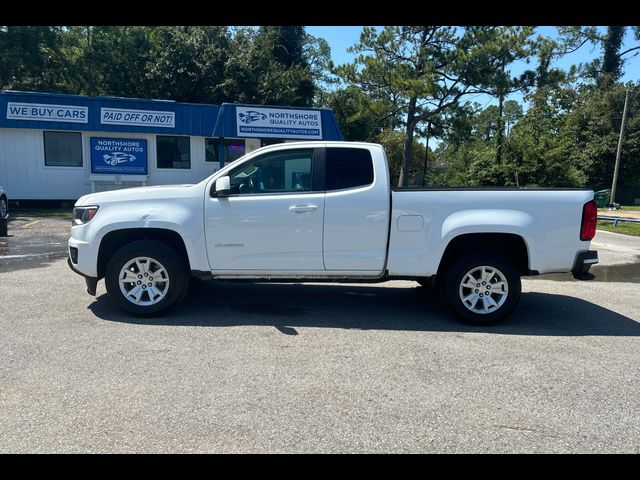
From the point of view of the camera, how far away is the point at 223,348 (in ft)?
14.7

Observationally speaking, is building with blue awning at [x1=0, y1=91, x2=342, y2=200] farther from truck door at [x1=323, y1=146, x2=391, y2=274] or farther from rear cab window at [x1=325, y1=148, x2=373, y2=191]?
truck door at [x1=323, y1=146, x2=391, y2=274]

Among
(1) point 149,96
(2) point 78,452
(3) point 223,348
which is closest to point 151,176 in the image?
(1) point 149,96

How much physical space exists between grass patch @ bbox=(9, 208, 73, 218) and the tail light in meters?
15.7

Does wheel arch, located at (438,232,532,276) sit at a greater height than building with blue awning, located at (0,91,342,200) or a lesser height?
lesser

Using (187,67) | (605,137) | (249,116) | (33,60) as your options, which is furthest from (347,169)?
(605,137)

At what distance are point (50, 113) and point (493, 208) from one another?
17625 mm

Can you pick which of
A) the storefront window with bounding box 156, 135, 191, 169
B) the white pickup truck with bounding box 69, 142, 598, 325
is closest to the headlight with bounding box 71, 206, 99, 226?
the white pickup truck with bounding box 69, 142, 598, 325

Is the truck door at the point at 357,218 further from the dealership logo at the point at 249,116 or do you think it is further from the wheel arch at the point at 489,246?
the dealership logo at the point at 249,116

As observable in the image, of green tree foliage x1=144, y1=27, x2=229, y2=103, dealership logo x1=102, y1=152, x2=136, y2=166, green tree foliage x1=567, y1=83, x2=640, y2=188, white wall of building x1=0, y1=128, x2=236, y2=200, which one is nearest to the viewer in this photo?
white wall of building x1=0, y1=128, x2=236, y2=200

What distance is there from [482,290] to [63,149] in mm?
18081

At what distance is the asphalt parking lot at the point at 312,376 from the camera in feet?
9.90

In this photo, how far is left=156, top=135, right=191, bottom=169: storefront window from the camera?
1909cm

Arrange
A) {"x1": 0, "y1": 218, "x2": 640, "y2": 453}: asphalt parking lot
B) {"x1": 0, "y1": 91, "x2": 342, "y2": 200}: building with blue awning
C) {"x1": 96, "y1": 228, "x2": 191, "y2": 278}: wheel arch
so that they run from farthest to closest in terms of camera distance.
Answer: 1. {"x1": 0, "y1": 91, "x2": 342, "y2": 200}: building with blue awning
2. {"x1": 96, "y1": 228, "x2": 191, "y2": 278}: wheel arch
3. {"x1": 0, "y1": 218, "x2": 640, "y2": 453}: asphalt parking lot

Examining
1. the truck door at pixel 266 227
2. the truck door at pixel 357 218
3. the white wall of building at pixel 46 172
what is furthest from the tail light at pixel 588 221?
the white wall of building at pixel 46 172
